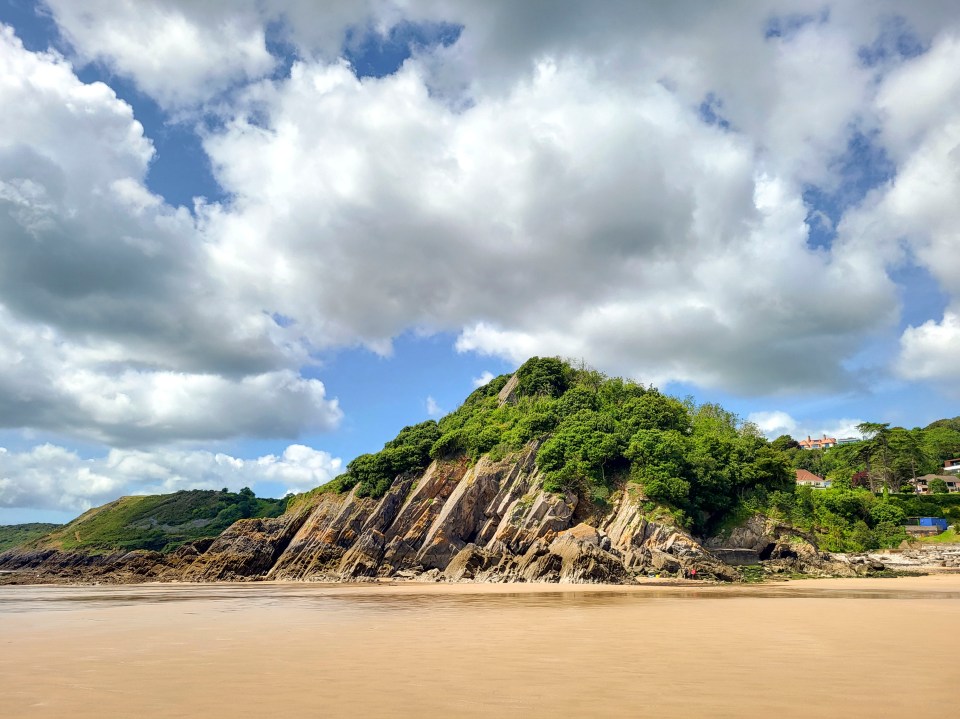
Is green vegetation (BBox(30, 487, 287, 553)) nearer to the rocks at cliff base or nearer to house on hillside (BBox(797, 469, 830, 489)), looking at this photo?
the rocks at cliff base

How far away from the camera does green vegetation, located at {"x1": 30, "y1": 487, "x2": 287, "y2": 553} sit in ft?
415

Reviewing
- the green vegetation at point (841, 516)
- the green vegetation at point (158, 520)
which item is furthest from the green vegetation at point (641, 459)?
the green vegetation at point (158, 520)

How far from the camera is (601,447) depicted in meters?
60.3

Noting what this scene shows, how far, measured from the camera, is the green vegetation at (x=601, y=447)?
5834cm

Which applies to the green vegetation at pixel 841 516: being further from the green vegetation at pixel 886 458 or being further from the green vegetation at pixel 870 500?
the green vegetation at pixel 886 458

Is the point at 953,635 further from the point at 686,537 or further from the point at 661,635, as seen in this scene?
the point at 686,537

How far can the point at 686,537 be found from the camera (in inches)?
2004

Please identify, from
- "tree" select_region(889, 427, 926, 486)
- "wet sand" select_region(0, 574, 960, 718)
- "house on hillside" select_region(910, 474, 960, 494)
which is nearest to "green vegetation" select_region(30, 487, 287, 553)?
"wet sand" select_region(0, 574, 960, 718)

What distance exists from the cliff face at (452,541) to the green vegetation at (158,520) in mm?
51193

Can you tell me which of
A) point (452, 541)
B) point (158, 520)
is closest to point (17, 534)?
point (158, 520)

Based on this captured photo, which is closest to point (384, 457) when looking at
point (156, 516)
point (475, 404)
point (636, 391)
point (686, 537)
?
point (475, 404)

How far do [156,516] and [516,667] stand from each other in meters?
158

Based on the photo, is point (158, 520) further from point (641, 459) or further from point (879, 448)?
point (879, 448)

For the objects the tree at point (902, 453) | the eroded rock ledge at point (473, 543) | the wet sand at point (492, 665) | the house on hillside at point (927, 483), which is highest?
the tree at point (902, 453)
